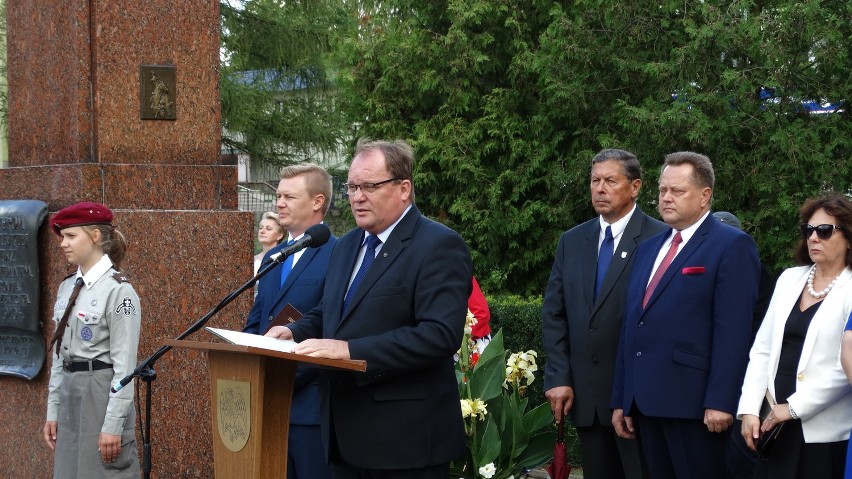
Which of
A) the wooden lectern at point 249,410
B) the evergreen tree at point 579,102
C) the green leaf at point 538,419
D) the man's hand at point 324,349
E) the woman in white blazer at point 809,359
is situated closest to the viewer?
the man's hand at point 324,349

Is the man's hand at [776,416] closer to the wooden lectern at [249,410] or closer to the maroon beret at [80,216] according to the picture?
the wooden lectern at [249,410]

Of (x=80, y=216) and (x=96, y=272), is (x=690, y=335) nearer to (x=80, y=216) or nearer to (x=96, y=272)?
(x=96, y=272)

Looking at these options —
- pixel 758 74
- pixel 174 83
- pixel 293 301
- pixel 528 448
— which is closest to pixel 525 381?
pixel 528 448

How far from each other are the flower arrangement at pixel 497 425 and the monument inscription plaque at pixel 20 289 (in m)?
2.42

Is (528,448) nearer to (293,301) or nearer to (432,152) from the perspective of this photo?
(293,301)

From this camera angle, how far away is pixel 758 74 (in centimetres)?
1371

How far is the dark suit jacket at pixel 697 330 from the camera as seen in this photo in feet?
16.8

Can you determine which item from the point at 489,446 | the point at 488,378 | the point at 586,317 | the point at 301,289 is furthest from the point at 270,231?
the point at 586,317

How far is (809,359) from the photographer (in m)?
4.64

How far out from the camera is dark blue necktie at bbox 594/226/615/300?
19.5 ft

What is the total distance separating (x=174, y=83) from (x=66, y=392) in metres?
1.98

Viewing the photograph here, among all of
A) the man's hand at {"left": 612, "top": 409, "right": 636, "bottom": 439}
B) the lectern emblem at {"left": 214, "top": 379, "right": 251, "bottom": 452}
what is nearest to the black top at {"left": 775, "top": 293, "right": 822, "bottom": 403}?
the man's hand at {"left": 612, "top": 409, "right": 636, "bottom": 439}

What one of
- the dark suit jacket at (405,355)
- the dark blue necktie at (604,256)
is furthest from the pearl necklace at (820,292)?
the dark suit jacket at (405,355)

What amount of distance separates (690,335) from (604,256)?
90cm
